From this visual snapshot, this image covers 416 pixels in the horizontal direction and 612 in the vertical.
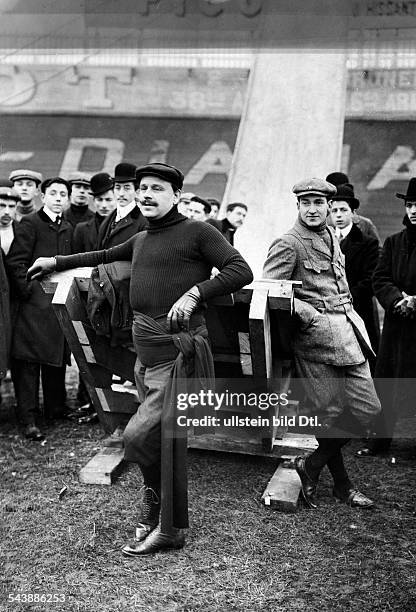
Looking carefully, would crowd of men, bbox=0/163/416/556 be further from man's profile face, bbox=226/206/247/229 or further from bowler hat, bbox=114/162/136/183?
man's profile face, bbox=226/206/247/229

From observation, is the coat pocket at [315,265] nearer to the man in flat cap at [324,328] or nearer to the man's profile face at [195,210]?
the man in flat cap at [324,328]

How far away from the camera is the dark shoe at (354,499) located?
333 centimetres

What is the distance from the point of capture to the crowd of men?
281cm

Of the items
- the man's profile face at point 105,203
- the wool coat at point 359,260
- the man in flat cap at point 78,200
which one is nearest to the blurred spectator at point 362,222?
the wool coat at point 359,260

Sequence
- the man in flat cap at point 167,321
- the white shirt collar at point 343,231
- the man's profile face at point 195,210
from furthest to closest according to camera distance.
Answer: the man's profile face at point 195,210, the white shirt collar at point 343,231, the man in flat cap at point 167,321

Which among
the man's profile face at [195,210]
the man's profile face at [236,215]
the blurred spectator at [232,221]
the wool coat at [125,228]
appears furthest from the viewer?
the man's profile face at [236,215]

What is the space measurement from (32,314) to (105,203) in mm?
1054

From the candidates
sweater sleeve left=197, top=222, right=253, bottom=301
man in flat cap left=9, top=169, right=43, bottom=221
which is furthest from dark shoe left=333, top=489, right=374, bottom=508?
man in flat cap left=9, top=169, right=43, bottom=221

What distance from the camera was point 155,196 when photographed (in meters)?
2.82

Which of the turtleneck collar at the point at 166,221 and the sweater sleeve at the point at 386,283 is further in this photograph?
the sweater sleeve at the point at 386,283

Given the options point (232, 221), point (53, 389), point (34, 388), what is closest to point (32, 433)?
point (34, 388)

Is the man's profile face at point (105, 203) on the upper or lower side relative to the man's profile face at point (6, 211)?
upper

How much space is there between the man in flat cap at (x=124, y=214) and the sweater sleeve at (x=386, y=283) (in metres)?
1.65

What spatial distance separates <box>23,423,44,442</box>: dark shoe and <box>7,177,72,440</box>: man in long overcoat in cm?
2
